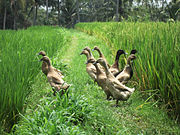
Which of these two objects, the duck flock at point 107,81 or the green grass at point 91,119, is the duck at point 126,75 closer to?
the duck flock at point 107,81

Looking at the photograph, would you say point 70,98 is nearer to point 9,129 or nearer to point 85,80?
point 9,129

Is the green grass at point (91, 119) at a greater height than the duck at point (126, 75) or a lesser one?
lesser

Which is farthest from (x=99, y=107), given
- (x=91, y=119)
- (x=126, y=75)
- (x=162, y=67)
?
(x=162, y=67)

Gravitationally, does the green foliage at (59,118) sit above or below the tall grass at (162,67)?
below

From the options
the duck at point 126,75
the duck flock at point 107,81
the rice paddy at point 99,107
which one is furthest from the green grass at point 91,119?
the duck at point 126,75

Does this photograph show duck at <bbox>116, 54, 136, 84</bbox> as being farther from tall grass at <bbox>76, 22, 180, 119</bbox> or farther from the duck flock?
tall grass at <bbox>76, 22, 180, 119</bbox>

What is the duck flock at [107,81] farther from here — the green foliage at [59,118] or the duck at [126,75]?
the green foliage at [59,118]

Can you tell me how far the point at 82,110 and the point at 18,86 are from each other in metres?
0.83

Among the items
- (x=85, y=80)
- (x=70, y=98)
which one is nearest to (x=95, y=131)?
(x=70, y=98)

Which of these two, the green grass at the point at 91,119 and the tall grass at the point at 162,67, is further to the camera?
the tall grass at the point at 162,67

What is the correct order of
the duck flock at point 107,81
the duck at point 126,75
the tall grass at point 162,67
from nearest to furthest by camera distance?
1. the tall grass at point 162,67
2. the duck flock at point 107,81
3. the duck at point 126,75

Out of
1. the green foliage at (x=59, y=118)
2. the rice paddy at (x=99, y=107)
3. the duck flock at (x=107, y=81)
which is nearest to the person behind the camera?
the green foliage at (x=59, y=118)

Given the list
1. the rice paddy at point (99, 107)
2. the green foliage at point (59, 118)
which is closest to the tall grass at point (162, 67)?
the rice paddy at point (99, 107)

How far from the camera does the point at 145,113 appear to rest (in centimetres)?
300
